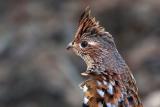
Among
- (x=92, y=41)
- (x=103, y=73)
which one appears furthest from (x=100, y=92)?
(x=92, y=41)

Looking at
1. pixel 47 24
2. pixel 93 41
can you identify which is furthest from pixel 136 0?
pixel 93 41

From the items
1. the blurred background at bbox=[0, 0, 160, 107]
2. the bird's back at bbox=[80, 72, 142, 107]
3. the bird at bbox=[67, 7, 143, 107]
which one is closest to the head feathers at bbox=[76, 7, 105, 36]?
the bird at bbox=[67, 7, 143, 107]

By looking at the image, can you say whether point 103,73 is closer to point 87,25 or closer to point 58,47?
point 87,25

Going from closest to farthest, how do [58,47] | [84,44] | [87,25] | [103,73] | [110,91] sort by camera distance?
1. [110,91]
2. [103,73]
3. [87,25]
4. [84,44]
5. [58,47]

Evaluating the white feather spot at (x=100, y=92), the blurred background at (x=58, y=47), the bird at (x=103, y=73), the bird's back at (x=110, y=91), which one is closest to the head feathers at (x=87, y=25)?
the bird at (x=103, y=73)

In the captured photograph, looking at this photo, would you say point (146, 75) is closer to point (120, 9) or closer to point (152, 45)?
point (152, 45)

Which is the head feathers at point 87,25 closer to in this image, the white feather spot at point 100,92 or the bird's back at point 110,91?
the bird's back at point 110,91
